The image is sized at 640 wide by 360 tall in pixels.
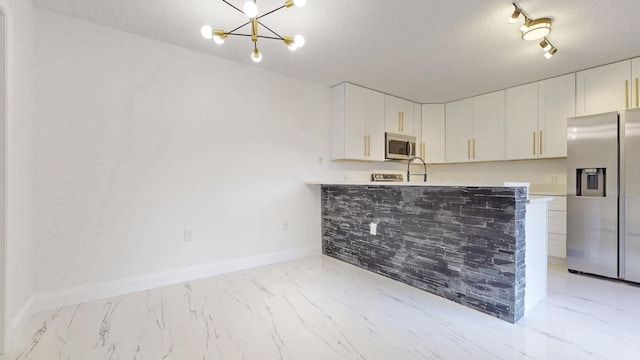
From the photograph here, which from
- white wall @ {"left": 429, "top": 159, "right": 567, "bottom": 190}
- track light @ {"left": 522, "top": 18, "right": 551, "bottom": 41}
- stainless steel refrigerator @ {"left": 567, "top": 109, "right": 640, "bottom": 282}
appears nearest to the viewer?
track light @ {"left": 522, "top": 18, "right": 551, "bottom": 41}

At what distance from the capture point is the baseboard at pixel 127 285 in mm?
2160

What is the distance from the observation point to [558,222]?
358cm

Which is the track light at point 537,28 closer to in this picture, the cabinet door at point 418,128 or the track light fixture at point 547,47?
the track light fixture at point 547,47

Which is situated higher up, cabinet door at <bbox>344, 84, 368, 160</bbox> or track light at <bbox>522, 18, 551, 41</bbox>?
track light at <bbox>522, 18, 551, 41</bbox>

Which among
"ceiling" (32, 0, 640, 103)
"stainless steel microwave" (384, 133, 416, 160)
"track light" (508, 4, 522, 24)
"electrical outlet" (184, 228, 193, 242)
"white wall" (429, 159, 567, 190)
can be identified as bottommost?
"electrical outlet" (184, 228, 193, 242)

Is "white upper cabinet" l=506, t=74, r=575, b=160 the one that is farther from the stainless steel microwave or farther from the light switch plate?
the light switch plate

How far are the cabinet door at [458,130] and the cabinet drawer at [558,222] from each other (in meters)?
1.40

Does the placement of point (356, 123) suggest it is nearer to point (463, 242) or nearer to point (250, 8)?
point (463, 242)

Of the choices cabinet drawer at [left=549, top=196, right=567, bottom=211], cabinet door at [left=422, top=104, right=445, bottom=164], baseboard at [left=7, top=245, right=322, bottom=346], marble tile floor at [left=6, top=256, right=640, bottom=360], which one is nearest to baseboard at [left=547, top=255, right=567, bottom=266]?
cabinet drawer at [left=549, top=196, right=567, bottom=211]

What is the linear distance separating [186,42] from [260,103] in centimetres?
99

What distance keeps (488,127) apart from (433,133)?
2.81 ft

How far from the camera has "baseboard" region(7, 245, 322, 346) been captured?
2160 mm

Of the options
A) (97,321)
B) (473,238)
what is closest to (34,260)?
(97,321)

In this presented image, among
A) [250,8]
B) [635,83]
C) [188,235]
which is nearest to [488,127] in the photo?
[635,83]
